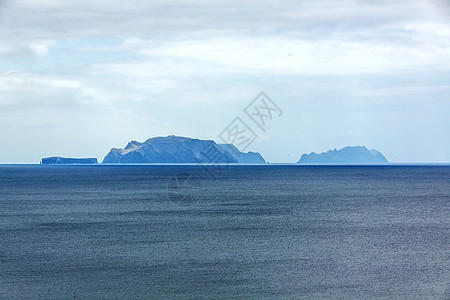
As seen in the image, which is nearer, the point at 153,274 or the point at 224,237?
the point at 153,274

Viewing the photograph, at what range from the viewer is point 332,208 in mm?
84750

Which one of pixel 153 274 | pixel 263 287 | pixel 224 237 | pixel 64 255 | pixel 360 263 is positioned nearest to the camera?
pixel 263 287

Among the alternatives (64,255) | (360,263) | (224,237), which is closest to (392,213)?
(224,237)

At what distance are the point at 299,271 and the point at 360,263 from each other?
5.43 meters

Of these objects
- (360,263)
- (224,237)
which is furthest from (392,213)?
(360,263)

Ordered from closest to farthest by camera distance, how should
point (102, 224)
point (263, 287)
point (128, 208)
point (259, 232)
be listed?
point (263, 287) → point (259, 232) → point (102, 224) → point (128, 208)

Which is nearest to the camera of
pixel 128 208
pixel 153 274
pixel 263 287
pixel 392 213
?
pixel 263 287

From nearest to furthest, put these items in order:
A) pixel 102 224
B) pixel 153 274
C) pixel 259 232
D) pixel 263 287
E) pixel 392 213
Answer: pixel 263 287, pixel 153 274, pixel 259 232, pixel 102 224, pixel 392 213

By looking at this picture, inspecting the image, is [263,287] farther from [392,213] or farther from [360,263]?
[392,213]

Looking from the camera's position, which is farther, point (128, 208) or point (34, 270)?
point (128, 208)

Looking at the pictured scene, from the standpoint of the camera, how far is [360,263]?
133 feet

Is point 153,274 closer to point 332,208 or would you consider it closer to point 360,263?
point 360,263

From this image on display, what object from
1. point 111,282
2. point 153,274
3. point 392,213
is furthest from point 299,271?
point 392,213

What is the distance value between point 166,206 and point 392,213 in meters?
32.2
